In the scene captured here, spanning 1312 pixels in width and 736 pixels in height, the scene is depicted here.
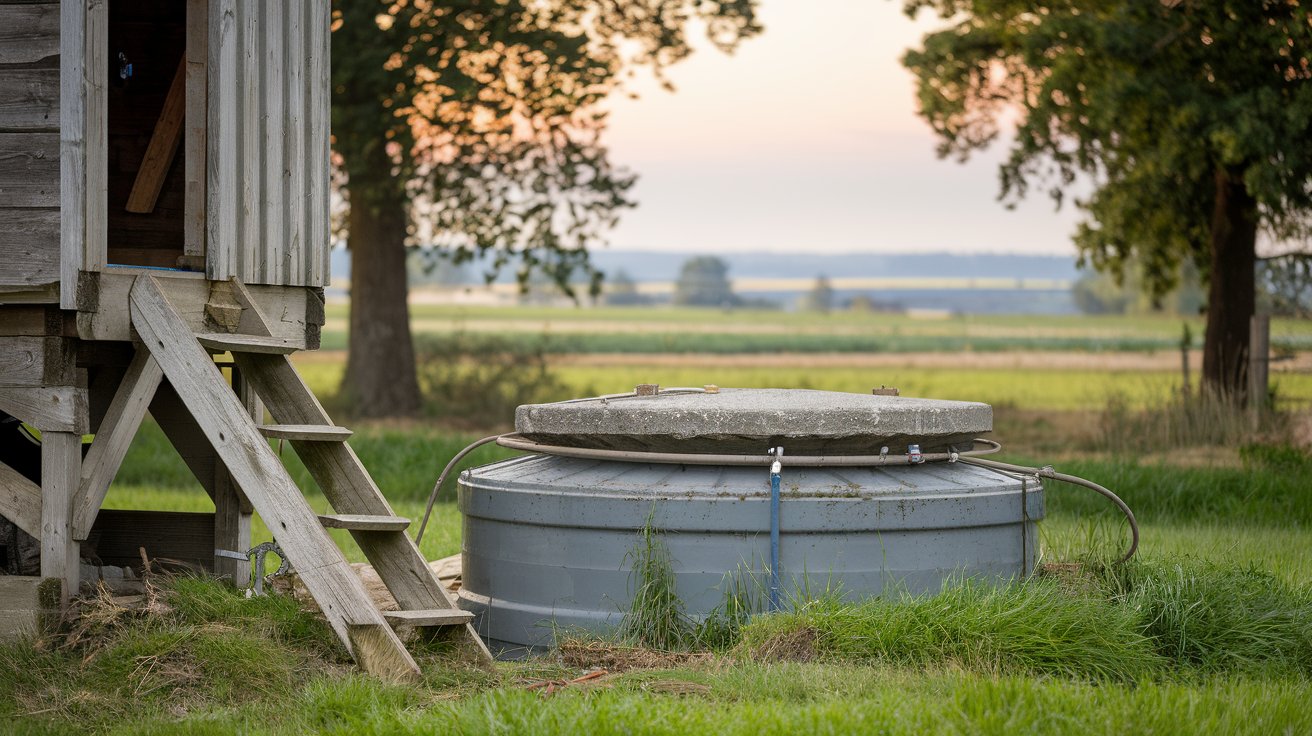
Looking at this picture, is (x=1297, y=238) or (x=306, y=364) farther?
(x=306, y=364)

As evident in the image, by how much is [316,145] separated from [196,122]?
67cm

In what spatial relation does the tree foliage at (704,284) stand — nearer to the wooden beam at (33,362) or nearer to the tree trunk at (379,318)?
the tree trunk at (379,318)

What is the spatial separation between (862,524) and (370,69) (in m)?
12.9

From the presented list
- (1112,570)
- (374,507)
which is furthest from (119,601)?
(1112,570)

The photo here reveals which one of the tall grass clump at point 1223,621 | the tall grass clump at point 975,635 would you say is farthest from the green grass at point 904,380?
the tall grass clump at point 975,635

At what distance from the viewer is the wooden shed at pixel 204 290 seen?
657 centimetres

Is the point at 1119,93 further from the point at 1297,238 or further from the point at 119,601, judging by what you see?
the point at 119,601

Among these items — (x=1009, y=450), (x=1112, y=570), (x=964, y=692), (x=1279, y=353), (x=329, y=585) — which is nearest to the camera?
(x=964, y=692)

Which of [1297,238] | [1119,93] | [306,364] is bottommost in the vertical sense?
[306,364]

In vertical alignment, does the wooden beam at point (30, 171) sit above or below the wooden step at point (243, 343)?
above

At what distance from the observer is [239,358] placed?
7.24 m

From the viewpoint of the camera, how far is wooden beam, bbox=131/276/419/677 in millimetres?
6102

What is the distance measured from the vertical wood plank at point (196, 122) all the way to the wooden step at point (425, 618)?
92.2 inches

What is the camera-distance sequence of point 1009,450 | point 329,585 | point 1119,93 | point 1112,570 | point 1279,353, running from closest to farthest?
1. point 329,585
2. point 1112,570
3. point 1119,93
4. point 1279,353
5. point 1009,450
